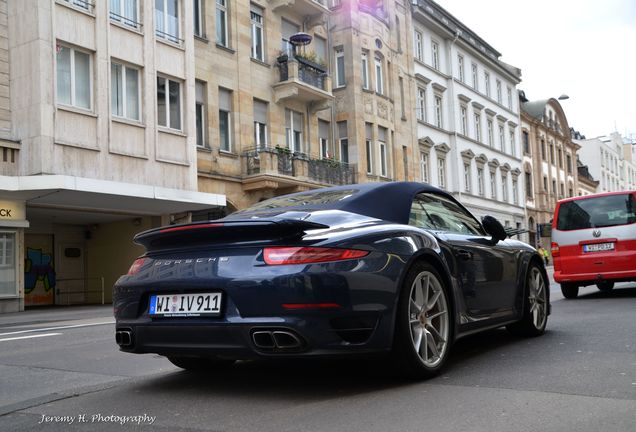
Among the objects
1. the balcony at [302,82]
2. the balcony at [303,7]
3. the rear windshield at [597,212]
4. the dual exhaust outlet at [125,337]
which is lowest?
the dual exhaust outlet at [125,337]

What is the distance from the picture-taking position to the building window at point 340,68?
31.2 metres

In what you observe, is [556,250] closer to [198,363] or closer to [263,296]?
[198,363]

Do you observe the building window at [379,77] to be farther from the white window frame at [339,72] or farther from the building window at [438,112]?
the building window at [438,112]

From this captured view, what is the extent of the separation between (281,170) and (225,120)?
2587 millimetres

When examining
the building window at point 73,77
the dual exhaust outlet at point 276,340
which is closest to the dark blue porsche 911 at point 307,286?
the dual exhaust outlet at point 276,340

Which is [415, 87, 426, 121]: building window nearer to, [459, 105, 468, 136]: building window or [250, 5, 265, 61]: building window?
[459, 105, 468, 136]: building window

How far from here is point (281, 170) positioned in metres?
25.0

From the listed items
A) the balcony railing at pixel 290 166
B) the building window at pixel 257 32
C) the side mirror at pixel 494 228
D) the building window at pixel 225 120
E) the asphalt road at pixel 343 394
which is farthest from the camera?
the building window at pixel 257 32

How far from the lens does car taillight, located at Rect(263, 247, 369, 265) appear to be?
405cm

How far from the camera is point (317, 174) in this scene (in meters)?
27.0

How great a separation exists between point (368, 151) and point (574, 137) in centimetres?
6589

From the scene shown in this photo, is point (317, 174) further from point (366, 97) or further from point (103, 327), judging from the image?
point (103, 327)

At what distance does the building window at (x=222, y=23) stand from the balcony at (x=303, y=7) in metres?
2.58

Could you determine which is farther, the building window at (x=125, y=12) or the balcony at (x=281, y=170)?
the balcony at (x=281, y=170)
